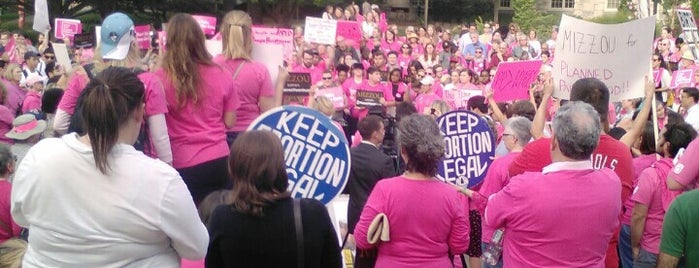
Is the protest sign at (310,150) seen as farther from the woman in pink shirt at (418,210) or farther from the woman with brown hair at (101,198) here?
the woman with brown hair at (101,198)

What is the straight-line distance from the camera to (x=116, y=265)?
306cm

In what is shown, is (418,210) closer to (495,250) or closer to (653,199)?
(495,250)

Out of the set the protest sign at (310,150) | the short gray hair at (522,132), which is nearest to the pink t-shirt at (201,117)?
the protest sign at (310,150)

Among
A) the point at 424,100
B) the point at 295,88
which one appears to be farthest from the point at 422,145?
the point at 424,100

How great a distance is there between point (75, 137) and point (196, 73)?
1.72 metres

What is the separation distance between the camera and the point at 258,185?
3.39 m

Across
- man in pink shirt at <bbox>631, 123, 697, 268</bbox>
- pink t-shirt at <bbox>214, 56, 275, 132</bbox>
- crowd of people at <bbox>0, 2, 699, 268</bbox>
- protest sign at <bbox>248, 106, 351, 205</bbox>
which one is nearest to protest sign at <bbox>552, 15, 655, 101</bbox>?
crowd of people at <bbox>0, 2, 699, 268</bbox>

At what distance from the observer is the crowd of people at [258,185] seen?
304cm

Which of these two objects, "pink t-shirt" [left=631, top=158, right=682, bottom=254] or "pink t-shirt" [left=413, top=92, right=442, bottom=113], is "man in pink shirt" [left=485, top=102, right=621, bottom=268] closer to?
"pink t-shirt" [left=631, top=158, right=682, bottom=254]

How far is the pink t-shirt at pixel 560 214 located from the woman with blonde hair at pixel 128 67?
1.75 metres

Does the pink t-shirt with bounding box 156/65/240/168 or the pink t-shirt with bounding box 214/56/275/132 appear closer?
the pink t-shirt with bounding box 156/65/240/168

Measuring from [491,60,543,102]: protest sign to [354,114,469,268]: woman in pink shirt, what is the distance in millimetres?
5493

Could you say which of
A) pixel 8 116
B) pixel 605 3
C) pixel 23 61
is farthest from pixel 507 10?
pixel 8 116

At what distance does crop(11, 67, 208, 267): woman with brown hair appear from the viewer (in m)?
3.00
